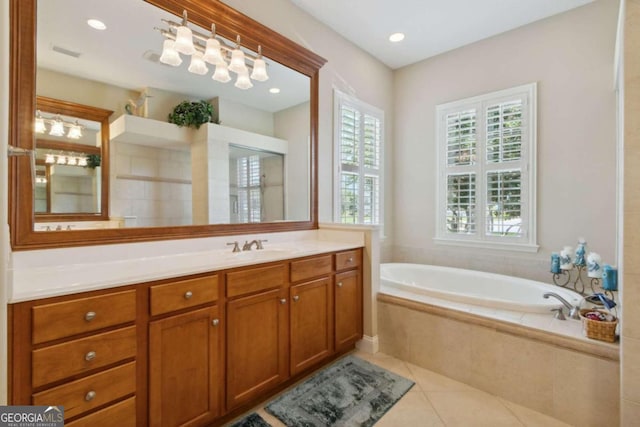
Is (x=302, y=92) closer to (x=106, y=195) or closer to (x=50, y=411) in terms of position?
(x=106, y=195)

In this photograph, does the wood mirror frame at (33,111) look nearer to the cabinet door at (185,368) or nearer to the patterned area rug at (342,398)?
the cabinet door at (185,368)

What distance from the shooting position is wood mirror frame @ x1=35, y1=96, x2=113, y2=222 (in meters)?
1.52

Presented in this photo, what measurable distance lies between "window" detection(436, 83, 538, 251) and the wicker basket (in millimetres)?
1471

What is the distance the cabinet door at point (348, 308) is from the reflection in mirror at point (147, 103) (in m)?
0.81

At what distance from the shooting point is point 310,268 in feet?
6.72

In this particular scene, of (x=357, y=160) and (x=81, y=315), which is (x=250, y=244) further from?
(x=357, y=160)

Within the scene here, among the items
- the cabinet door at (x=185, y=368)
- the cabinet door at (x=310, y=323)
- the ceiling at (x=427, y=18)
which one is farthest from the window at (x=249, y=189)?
the ceiling at (x=427, y=18)

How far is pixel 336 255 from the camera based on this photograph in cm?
225

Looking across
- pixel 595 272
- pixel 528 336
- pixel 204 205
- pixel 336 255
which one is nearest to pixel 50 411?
pixel 204 205

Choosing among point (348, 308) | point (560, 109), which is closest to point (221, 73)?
point (348, 308)

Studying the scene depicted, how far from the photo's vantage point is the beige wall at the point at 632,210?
1340 mm

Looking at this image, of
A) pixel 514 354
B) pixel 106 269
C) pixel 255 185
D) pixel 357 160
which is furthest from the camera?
pixel 357 160

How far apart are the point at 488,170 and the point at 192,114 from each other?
2.95 metres

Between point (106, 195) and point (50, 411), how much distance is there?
1074 millimetres
